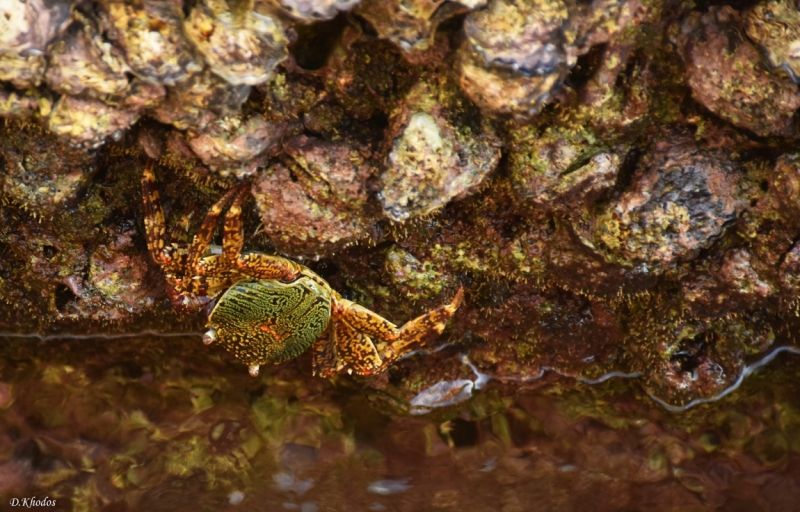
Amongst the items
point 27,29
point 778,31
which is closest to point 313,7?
point 27,29

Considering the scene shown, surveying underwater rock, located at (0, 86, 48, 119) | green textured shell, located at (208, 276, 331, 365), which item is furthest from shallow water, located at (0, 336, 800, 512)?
underwater rock, located at (0, 86, 48, 119)

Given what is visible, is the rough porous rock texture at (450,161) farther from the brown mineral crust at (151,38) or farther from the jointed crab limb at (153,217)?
the jointed crab limb at (153,217)

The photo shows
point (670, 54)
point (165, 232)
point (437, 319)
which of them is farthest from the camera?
point (437, 319)

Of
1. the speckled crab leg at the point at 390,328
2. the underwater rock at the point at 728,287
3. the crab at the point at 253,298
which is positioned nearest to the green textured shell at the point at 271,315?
the crab at the point at 253,298

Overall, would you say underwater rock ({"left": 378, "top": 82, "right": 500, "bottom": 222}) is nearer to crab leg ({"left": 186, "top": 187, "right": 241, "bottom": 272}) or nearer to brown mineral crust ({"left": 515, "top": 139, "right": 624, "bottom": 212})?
brown mineral crust ({"left": 515, "top": 139, "right": 624, "bottom": 212})

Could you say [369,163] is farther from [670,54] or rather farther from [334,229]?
[670,54]

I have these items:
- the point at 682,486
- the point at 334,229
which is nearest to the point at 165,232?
the point at 334,229
